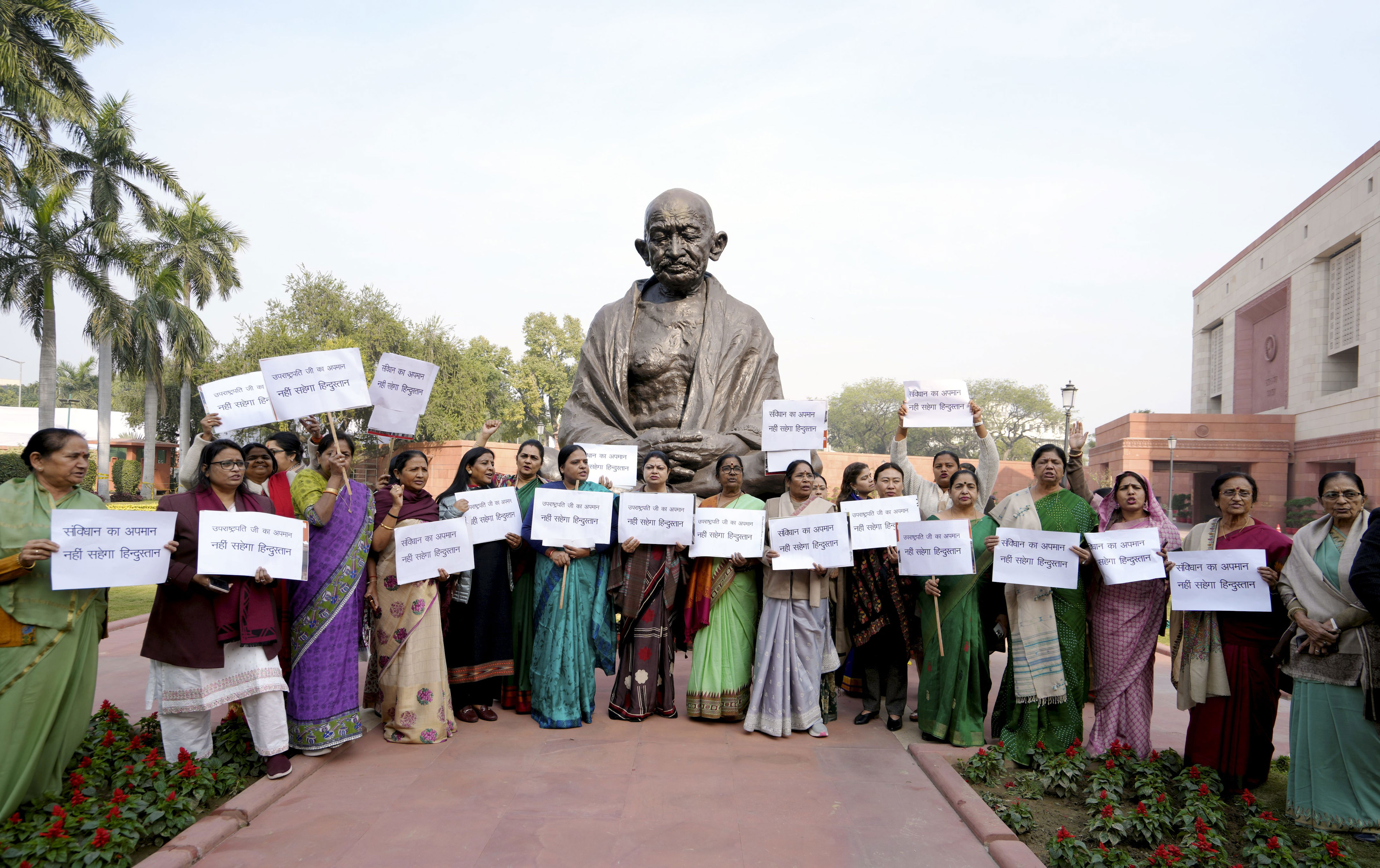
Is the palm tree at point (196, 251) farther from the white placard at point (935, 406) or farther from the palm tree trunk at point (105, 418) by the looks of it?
the white placard at point (935, 406)

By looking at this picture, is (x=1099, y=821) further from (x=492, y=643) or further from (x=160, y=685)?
(x=160, y=685)

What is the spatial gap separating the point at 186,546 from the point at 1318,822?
516 centimetres

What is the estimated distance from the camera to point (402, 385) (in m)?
4.93

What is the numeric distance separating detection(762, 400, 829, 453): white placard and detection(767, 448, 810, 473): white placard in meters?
0.04

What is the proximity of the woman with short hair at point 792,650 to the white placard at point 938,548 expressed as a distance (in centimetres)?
49

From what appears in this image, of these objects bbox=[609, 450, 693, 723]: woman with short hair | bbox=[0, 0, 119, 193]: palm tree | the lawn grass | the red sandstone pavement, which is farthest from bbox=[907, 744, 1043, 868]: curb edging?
bbox=[0, 0, 119, 193]: palm tree

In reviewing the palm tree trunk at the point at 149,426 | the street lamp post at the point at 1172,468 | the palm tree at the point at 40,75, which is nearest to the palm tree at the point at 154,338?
the palm tree trunk at the point at 149,426

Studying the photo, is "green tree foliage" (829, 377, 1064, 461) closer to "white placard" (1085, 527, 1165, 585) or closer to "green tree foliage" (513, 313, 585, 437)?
"green tree foliage" (513, 313, 585, 437)

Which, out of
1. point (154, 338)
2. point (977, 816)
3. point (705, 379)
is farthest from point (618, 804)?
point (154, 338)

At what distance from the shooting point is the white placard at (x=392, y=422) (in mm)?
4867

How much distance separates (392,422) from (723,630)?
238 centimetres

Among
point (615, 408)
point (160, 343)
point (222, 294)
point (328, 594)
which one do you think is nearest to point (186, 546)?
point (328, 594)

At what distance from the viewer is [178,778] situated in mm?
3566

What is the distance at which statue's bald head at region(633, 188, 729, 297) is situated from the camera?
251 inches
